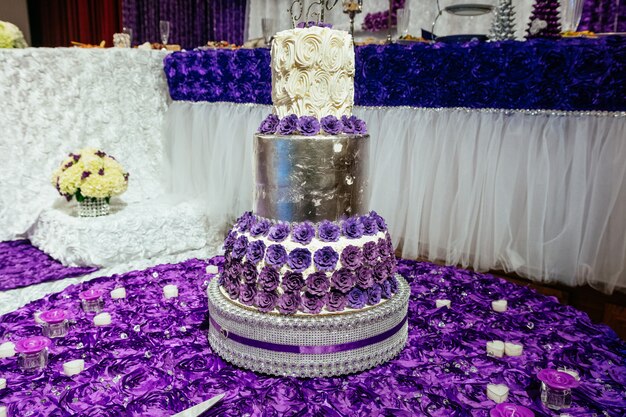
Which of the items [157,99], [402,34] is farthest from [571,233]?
[157,99]

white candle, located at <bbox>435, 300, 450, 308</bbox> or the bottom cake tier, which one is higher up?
the bottom cake tier

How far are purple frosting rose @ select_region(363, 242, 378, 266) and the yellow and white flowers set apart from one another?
2122 millimetres

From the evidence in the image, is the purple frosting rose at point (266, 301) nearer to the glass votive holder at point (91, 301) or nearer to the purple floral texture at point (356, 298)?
the purple floral texture at point (356, 298)

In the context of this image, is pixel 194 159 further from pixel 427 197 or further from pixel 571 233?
pixel 571 233

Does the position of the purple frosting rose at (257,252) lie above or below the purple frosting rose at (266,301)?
above

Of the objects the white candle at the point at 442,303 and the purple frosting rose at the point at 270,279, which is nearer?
the purple frosting rose at the point at 270,279

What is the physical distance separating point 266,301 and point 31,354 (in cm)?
78

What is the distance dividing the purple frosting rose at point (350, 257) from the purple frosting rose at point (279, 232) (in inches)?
7.6

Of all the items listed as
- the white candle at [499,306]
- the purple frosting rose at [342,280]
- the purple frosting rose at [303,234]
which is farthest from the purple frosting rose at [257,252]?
the white candle at [499,306]

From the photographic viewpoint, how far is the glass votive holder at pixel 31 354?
169 cm

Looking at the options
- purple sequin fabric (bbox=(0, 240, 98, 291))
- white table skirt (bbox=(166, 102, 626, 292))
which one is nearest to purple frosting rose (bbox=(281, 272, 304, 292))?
white table skirt (bbox=(166, 102, 626, 292))

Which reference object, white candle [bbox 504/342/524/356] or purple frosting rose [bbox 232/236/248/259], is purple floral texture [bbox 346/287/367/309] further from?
white candle [bbox 504/342/524/356]

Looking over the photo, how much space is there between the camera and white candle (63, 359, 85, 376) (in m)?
1.66

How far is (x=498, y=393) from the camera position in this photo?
1.53 metres
